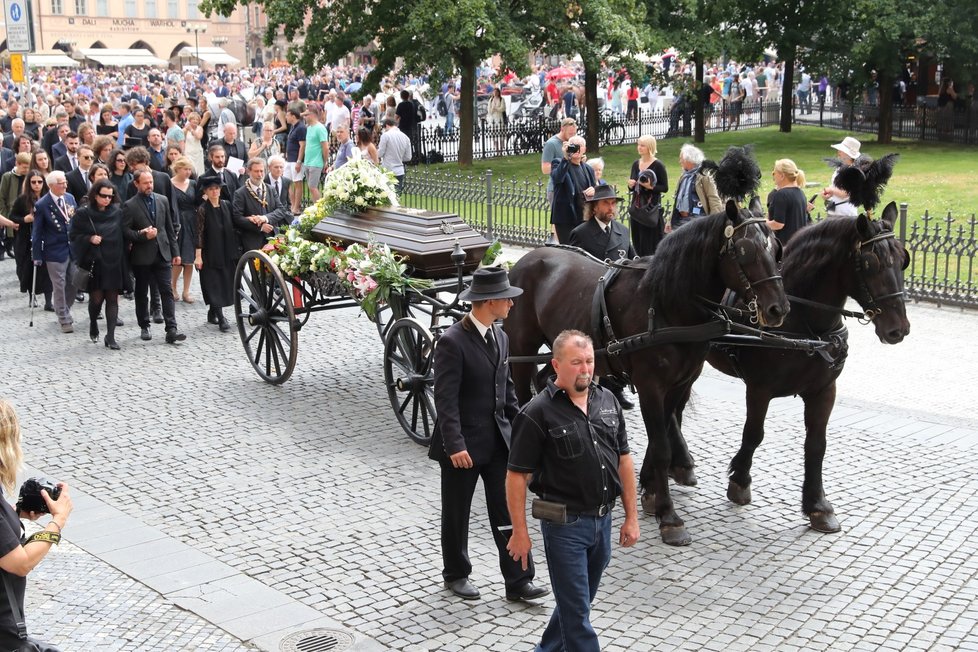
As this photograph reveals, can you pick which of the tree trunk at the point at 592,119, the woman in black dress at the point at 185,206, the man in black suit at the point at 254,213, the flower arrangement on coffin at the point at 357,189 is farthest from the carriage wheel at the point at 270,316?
the tree trunk at the point at 592,119

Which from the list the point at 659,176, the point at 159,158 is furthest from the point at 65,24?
the point at 659,176

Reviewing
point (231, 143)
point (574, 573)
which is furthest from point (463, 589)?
point (231, 143)

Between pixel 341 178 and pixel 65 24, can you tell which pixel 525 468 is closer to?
pixel 341 178

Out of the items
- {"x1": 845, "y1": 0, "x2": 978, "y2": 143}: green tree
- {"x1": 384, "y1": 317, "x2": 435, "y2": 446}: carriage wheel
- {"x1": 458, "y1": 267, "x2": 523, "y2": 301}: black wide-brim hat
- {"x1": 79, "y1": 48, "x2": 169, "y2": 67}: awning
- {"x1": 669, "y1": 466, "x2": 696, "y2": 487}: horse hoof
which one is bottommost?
{"x1": 669, "y1": 466, "x2": 696, "y2": 487}: horse hoof

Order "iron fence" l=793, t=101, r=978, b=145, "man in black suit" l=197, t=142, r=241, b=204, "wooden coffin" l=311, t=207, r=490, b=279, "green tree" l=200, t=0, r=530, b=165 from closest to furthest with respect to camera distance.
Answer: "wooden coffin" l=311, t=207, r=490, b=279 < "man in black suit" l=197, t=142, r=241, b=204 < "green tree" l=200, t=0, r=530, b=165 < "iron fence" l=793, t=101, r=978, b=145

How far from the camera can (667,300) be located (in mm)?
7629

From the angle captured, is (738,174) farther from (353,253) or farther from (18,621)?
(18,621)

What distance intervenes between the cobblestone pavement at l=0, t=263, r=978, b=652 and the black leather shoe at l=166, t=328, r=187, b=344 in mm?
663

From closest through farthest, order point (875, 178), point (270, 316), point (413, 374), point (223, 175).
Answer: point (875, 178) → point (413, 374) → point (270, 316) → point (223, 175)

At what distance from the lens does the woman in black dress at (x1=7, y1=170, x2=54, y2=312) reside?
50.8 feet

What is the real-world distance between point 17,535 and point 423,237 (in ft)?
18.9

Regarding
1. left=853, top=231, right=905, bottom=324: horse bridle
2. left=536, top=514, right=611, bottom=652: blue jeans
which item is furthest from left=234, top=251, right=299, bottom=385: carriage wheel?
left=536, top=514, right=611, bottom=652: blue jeans

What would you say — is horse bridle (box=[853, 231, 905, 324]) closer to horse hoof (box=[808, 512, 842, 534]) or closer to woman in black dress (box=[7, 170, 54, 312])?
horse hoof (box=[808, 512, 842, 534])

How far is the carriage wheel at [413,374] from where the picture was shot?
30.8 ft
